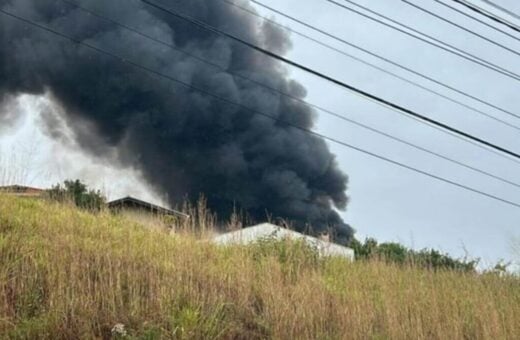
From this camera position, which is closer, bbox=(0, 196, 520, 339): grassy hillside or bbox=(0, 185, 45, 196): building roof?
bbox=(0, 196, 520, 339): grassy hillside

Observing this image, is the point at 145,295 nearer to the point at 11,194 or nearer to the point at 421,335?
the point at 421,335

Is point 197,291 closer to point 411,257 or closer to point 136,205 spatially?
point 411,257

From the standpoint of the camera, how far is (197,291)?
8109 mm

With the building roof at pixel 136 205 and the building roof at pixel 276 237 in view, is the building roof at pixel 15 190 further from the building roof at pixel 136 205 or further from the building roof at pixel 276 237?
the building roof at pixel 276 237

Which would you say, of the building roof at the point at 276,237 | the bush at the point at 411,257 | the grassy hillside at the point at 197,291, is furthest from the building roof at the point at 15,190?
the bush at the point at 411,257

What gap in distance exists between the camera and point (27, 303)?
6.96m

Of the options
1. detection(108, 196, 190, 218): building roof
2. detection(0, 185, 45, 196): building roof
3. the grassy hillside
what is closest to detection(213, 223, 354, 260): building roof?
the grassy hillside

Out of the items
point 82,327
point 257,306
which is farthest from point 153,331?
point 257,306

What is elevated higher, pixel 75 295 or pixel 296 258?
pixel 296 258

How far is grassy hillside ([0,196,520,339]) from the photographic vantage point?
704 cm

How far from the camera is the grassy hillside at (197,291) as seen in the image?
7.04 meters

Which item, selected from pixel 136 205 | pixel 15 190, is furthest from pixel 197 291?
pixel 136 205

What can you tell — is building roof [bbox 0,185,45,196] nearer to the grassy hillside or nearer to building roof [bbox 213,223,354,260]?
the grassy hillside

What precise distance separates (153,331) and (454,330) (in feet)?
15.2
